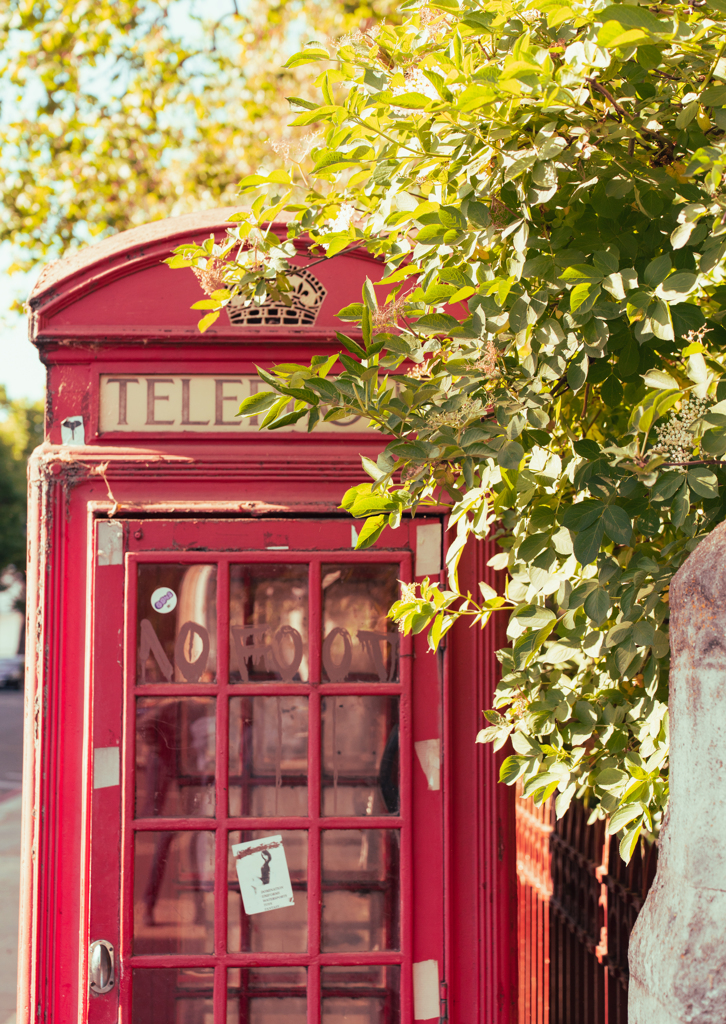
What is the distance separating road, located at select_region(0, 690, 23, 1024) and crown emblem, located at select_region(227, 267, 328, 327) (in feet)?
13.2

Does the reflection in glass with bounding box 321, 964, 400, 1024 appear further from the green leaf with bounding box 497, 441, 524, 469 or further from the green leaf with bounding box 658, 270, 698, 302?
the green leaf with bounding box 658, 270, 698, 302

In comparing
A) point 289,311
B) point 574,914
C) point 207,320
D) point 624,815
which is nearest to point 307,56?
point 207,320

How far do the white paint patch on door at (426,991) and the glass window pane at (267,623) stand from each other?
2.68 feet

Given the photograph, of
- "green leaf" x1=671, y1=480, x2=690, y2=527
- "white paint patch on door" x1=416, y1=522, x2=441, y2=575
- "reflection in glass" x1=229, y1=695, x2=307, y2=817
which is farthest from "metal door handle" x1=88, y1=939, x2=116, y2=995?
"green leaf" x1=671, y1=480, x2=690, y2=527

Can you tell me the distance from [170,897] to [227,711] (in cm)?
52

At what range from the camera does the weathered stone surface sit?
1.19 meters

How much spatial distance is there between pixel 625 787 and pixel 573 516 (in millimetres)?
629

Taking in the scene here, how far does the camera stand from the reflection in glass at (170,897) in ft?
6.69

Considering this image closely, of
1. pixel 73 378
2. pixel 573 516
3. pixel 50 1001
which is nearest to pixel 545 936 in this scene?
pixel 50 1001

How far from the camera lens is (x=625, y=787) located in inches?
62.0

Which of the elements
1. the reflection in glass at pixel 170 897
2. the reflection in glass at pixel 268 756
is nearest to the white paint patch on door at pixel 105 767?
the reflection in glass at pixel 170 897

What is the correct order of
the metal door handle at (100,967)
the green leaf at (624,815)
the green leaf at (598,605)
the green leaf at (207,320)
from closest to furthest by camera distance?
the green leaf at (598,605) < the green leaf at (624,815) < the green leaf at (207,320) < the metal door handle at (100,967)

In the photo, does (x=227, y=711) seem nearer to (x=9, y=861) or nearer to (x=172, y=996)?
(x=172, y=996)

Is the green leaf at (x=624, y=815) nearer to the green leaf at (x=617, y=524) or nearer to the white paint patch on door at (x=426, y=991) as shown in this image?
the green leaf at (x=617, y=524)
